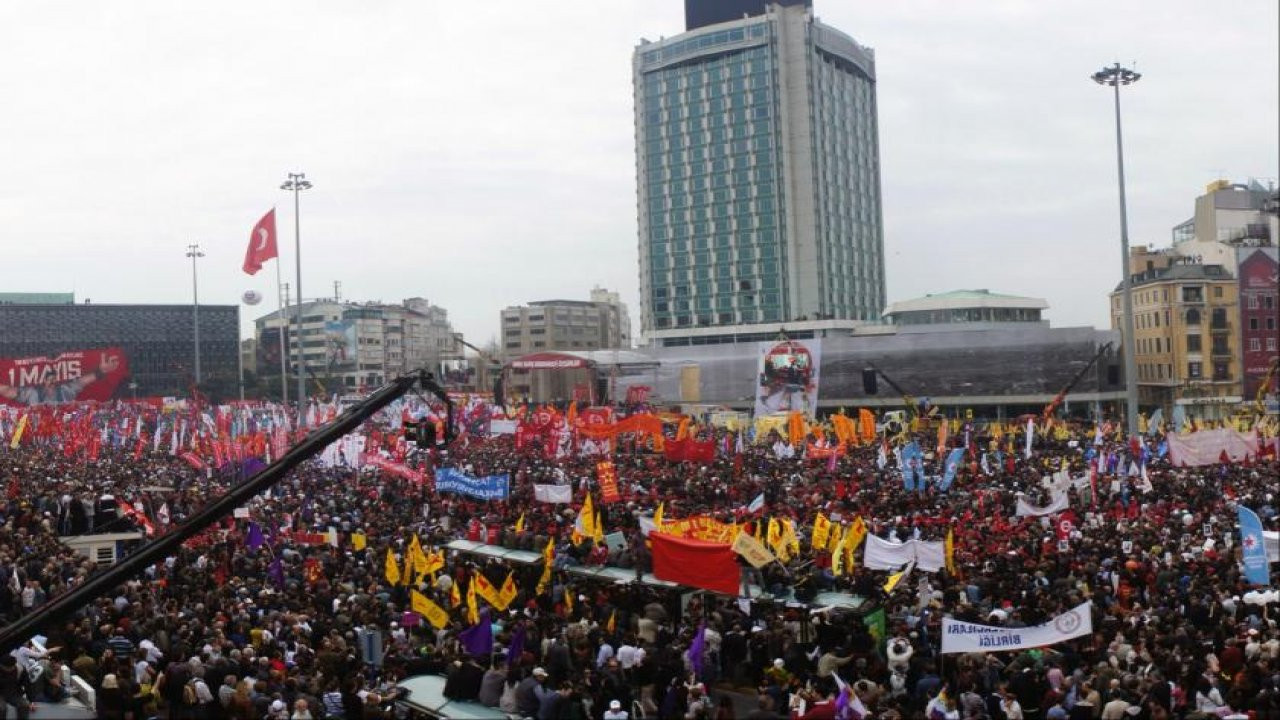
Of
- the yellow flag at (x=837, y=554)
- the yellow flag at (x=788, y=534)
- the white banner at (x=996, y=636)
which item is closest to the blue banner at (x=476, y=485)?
the yellow flag at (x=788, y=534)

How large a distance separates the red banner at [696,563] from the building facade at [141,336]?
119 metres

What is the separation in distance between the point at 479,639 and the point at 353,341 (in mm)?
134662

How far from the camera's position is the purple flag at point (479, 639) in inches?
531

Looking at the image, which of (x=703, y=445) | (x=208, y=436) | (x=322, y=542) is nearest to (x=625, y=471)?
(x=703, y=445)

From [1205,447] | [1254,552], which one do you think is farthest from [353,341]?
[1254,552]

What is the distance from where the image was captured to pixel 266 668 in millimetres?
12680

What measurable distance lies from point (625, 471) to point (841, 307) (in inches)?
3566

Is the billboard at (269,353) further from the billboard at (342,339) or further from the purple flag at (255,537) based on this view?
the purple flag at (255,537)

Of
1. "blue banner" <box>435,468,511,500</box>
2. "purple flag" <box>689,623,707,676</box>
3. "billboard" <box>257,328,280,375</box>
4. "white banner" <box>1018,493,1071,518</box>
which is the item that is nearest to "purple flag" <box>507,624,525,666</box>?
"purple flag" <box>689,623,707,676</box>

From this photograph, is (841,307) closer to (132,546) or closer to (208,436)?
(208,436)

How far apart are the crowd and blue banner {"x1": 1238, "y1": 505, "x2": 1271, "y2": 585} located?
25cm

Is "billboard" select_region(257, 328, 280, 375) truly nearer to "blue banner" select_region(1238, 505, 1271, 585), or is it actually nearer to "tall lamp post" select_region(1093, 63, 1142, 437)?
"tall lamp post" select_region(1093, 63, 1142, 437)

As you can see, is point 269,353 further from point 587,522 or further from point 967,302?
point 587,522

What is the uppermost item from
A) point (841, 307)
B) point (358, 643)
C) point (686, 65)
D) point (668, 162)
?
point (686, 65)
